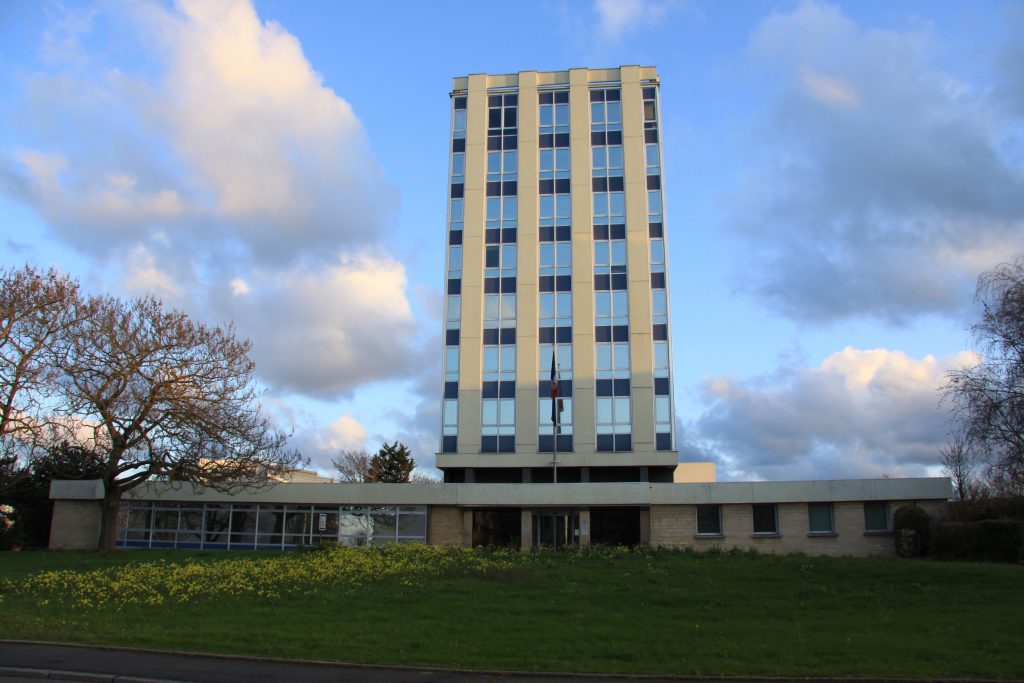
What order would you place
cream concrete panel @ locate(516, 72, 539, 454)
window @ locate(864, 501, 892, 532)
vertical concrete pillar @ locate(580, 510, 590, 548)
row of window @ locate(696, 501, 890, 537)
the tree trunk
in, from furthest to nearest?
cream concrete panel @ locate(516, 72, 539, 454)
vertical concrete pillar @ locate(580, 510, 590, 548)
row of window @ locate(696, 501, 890, 537)
window @ locate(864, 501, 892, 532)
the tree trunk

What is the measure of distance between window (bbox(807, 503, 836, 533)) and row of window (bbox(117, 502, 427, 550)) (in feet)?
57.3

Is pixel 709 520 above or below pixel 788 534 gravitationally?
above

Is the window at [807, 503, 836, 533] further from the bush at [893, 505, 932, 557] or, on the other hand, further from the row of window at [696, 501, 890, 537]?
the bush at [893, 505, 932, 557]

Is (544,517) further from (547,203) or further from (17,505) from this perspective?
(17,505)

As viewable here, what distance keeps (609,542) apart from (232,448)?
17509 mm

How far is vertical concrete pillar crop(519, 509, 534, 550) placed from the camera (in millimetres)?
39719

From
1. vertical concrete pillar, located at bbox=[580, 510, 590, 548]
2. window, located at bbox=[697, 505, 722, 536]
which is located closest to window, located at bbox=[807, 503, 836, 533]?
window, located at bbox=[697, 505, 722, 536]

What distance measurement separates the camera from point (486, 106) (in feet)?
182

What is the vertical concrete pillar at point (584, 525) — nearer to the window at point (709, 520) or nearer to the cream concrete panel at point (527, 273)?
the window at point (709, 520)

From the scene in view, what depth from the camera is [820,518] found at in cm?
3722

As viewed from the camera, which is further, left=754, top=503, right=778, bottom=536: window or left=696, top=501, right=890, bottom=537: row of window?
left=754, top=503, right=778, bottom=536: window

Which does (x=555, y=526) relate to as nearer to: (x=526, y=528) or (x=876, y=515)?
(x=526, y=528)

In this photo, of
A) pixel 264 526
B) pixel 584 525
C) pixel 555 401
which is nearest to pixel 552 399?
pixel 555 401

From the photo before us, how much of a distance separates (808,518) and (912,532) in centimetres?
606
